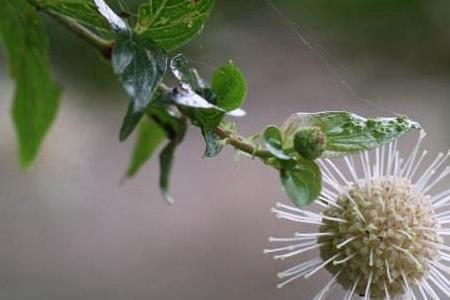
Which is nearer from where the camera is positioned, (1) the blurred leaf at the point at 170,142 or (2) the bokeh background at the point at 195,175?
(1) the blurred leaf at the point at 170,142

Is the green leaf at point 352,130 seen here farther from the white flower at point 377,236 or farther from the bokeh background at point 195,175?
the bokeh background at point 195,175

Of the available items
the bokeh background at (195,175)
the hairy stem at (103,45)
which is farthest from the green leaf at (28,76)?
the bokeh background at (195,175)

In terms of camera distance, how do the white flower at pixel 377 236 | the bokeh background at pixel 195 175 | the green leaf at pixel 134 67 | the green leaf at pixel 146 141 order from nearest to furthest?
the green leaf at pixel 134 67 < the white flower at pixel 377 236 < the green leaf at pixel 146 141 < the bokeh background at pixel 195 175

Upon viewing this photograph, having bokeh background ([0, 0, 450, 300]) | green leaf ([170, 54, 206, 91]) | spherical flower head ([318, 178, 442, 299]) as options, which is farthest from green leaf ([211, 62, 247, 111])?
bokeh background ([0, 0, 450, 300])

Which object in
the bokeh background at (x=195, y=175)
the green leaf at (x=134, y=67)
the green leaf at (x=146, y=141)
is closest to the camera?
the green leaf at (x=134, y=67)

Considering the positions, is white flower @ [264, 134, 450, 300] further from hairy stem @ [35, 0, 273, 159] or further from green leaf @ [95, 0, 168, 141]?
green leaf @ [95, 0, 168, 141]

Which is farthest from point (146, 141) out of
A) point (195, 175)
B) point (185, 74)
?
point (195, 175)

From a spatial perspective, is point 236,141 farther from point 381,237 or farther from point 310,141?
point 381,237

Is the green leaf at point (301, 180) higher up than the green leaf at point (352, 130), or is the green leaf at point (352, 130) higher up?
the green leaf at point (352, 130)
